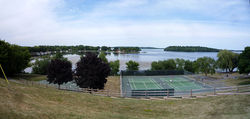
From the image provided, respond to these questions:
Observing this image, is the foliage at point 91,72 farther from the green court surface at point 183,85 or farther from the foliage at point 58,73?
the green court surface at point 183,85

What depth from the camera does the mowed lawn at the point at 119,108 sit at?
9784mm

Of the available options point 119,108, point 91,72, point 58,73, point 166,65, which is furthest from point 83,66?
→ point 166,65

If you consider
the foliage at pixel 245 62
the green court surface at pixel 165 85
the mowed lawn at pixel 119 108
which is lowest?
the green court surface at pixel 165 85

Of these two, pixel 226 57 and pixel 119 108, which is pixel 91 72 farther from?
pixel 226 57

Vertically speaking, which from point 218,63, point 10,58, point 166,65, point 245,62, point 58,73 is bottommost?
point 166,65

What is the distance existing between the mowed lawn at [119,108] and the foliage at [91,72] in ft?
36.1

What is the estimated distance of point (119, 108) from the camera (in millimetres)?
13758

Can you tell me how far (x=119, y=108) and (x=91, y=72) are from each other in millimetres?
13966

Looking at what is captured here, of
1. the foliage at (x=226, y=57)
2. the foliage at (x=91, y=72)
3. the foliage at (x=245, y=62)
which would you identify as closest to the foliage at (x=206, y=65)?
the foliage at (x=226, y=57)

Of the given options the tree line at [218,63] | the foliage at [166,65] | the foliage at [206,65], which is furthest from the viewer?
the foliage at [166,65]

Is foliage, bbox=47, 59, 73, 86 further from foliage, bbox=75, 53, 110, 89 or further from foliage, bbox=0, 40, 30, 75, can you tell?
foliage, bbox=0, 40, 30, 75

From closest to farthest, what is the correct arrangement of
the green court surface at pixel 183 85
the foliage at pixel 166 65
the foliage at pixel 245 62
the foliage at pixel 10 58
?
the green court surface at pixel 183 85, the foliage at pixel 245 62, the foliage at pixel 10 58, the foliage at pixel 166 65

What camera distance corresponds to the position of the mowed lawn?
32.1ft

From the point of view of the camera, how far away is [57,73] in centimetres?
3225
